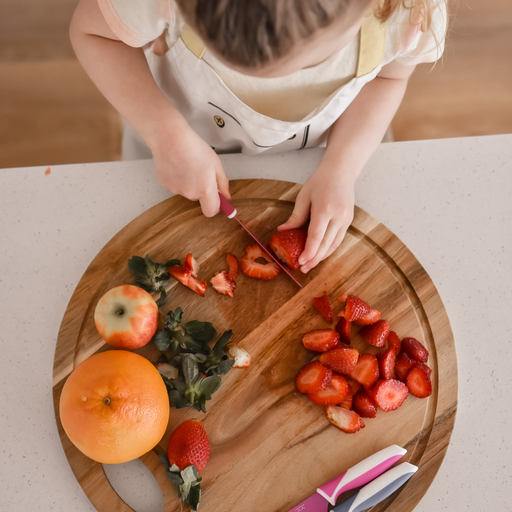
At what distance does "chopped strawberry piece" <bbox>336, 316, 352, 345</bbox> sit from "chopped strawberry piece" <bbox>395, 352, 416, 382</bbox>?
10 centimetres

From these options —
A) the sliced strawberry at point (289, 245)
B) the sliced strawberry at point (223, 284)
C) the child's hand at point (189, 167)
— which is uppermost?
the child's hand at point (189, 167)

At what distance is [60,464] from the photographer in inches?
31.5

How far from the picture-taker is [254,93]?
2.76 feet

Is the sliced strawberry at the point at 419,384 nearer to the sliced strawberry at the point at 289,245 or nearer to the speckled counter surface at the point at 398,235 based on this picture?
the speckled counter surface at the point at 398,235

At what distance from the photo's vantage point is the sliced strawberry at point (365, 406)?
0.81 metres

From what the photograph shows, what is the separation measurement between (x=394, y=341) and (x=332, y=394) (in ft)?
0.52

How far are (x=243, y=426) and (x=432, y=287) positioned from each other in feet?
1.48

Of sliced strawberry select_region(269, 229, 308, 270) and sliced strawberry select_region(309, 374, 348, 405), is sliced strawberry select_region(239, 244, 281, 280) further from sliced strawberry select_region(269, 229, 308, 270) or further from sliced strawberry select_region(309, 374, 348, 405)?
sliced strawberry select_region(309, 374, 348, 405)

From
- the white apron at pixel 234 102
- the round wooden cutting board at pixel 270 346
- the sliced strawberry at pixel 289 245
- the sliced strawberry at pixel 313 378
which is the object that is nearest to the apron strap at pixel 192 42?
the white apron at pixel 234 102

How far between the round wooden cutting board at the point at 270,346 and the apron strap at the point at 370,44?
10.6 inches

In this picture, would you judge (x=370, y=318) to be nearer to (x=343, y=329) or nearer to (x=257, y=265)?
(x=343, y=329)

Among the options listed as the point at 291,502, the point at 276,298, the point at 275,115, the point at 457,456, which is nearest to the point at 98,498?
the point at 291,502

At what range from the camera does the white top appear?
2.35 feet

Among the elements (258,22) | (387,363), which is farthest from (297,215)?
(258,22)
